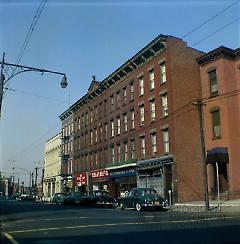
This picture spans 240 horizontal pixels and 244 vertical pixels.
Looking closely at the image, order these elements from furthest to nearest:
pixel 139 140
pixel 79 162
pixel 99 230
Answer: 1. pixel 79 162
2. pixel 139 140
3. pixel 99 230

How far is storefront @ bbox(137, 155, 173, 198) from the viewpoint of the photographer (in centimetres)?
3494

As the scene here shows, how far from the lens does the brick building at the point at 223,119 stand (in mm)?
32500

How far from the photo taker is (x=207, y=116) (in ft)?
115

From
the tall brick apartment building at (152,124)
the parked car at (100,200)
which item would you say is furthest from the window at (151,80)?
the parked car at (100,200)

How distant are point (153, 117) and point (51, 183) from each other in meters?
43.4

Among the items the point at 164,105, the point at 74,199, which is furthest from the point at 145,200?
the point at 74,199

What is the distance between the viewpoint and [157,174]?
120 ft

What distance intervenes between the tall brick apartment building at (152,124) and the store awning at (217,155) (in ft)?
5.69

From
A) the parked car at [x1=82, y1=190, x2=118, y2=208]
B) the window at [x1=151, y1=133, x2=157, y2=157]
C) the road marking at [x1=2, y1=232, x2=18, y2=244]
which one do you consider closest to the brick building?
the window at [x1=151, y1=133, x2=157, y2=157]

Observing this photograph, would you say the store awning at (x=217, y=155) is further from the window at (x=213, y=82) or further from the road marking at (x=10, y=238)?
the road marking at (x=10, y=238)

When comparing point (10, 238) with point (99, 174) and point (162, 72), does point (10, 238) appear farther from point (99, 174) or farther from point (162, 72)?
point (99, 174)

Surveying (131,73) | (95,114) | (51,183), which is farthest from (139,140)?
(51,183)

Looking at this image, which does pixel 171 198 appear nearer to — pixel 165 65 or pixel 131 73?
pixel 165 65

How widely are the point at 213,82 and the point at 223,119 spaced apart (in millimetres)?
3652
